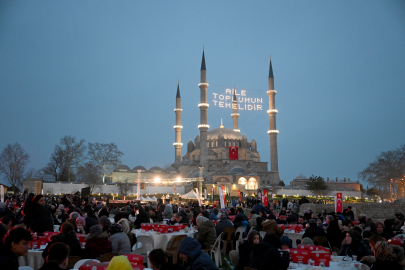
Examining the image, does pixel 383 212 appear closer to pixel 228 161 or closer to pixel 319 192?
pixel 319 192

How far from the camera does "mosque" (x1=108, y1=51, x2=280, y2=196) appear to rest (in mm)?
45625

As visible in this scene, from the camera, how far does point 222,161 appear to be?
175 ft

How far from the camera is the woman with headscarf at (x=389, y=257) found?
11.6 feet

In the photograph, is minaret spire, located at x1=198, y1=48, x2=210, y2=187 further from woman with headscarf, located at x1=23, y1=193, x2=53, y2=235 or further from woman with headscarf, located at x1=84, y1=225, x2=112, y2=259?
woman with headscarf, located at x1=84, y1=225, x2=112, y2=259

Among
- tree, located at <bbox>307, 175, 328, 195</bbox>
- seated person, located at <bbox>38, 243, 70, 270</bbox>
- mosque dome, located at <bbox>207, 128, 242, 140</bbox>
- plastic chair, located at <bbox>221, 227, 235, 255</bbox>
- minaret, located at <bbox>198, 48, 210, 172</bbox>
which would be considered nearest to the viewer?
seated person, located at <bbox>38, 243, 70, 270</bbox>

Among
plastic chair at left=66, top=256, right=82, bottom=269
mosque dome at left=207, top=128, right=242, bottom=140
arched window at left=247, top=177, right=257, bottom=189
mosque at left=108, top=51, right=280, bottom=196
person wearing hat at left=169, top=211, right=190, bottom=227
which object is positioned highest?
mosque dome at left=207, top=128, right=242, bottom=140

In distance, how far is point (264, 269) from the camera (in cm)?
406

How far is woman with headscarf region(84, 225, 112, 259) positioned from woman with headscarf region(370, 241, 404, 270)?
337 cm

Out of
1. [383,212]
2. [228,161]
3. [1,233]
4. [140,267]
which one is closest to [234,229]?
[140,267]

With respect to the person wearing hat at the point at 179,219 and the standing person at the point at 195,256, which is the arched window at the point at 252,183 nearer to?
the person wearing hat at the point at 179,219

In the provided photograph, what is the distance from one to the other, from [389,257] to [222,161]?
49992 millimetres

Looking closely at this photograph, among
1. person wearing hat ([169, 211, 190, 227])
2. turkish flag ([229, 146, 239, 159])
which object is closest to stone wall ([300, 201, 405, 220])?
person wearing hat ([169, 211, 190, 227])

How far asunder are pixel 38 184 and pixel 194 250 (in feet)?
68.2

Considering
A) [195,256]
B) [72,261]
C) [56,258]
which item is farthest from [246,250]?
[56,258]
